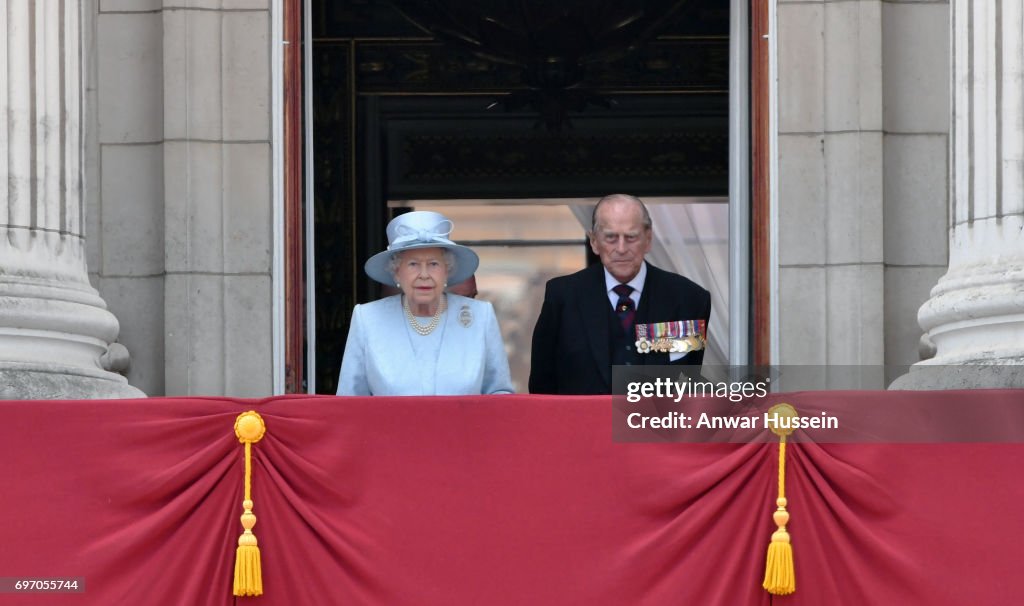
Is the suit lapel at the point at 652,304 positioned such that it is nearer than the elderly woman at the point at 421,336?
No

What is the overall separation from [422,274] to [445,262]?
18cm

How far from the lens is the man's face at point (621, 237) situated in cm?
825

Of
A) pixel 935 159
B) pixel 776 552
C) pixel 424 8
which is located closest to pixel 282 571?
pixel 776 552

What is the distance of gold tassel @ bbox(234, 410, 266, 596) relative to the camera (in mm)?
6957

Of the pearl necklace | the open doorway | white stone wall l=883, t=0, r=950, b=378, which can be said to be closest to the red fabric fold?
the pearl necklace

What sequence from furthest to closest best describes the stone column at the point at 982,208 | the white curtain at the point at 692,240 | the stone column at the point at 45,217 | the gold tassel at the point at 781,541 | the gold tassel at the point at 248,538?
1. the white curtain at the point at 692,240
2. the stone column at the point at 45,217
3. the stone column at the point at 982,208
4. the gold tassel at the point at 248,538
5. the gold tassel at the point at 781,541

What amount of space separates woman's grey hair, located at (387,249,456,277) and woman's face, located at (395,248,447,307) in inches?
1.3

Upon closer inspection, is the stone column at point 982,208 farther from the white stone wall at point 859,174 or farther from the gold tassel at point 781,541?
the white stone wall at point 859,174

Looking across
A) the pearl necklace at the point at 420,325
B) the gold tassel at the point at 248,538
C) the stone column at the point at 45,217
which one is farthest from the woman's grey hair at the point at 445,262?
the stone column at the point at 45,217

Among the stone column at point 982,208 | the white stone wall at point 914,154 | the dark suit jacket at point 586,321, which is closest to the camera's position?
the stone column at point 982,208

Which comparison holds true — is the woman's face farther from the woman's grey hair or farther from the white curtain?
the white curtain

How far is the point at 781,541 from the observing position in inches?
271

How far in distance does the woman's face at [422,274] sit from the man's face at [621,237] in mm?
824

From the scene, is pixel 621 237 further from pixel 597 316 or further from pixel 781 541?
pixel 781 541
